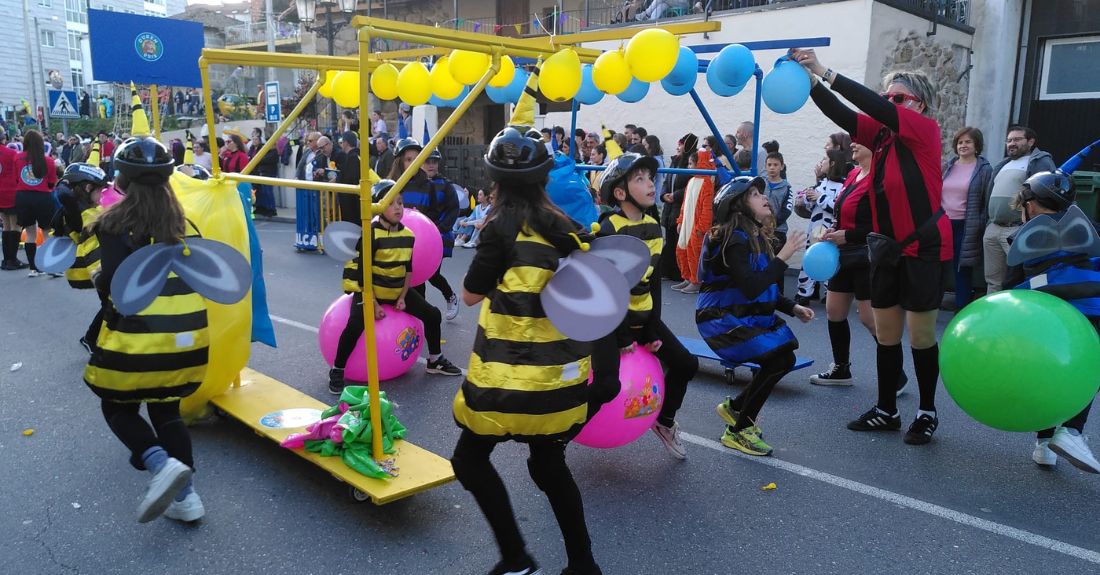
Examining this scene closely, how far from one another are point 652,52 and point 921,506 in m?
2.58

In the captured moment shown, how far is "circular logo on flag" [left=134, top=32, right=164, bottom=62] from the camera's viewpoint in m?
4.75

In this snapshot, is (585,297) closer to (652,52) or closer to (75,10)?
(652,52)

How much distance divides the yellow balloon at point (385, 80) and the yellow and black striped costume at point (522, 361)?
7.50 feet

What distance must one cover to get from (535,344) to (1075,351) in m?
2.53

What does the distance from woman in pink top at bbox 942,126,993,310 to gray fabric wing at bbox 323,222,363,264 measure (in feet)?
20.1

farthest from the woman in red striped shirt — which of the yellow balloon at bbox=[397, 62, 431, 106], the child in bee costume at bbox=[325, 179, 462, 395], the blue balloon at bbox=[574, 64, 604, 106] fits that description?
the child in bee costume at bbox=[325, 179, 462, 395]

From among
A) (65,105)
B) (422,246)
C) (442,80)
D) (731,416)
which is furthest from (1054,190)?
(65,105)

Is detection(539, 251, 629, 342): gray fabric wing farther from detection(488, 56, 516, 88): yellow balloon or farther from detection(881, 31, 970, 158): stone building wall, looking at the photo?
detection(881, 31, 970, 158): stone building wall

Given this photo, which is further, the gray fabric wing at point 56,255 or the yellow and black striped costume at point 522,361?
the gray fabric wing at point 56,255

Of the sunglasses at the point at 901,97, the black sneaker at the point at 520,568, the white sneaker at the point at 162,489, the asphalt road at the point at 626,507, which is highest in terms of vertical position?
the sunglasses at the point at 901,97

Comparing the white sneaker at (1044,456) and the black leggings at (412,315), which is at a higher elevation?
the black leggings at (412,315)

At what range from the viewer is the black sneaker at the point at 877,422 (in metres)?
4.64

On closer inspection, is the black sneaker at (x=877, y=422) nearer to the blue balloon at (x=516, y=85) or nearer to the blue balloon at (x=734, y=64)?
the blue balloon at (x=734, y=64)

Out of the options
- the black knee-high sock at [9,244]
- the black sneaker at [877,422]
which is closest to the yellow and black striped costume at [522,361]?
the black sneaker at [877,422]
